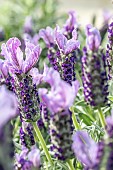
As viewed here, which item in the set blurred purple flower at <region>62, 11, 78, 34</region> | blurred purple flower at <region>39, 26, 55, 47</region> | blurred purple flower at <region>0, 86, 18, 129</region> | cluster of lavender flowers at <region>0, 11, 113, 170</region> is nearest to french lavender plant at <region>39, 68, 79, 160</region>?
cluster of lavender flowers at <region>0, 11, 113, 170</region>

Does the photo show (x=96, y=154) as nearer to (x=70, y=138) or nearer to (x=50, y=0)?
(x=70, y=138)

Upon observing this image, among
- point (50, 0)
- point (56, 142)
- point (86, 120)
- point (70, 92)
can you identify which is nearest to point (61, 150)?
point (56, 142)

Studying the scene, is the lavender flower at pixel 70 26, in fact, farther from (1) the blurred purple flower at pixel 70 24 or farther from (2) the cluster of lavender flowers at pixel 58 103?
(2) the cluster of lavender flowers at pixel 58 103

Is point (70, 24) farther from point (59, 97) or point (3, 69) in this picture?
point (59, 97)

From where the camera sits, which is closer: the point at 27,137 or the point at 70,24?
the point at 27,137

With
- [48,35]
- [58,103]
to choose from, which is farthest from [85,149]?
[48,35]
